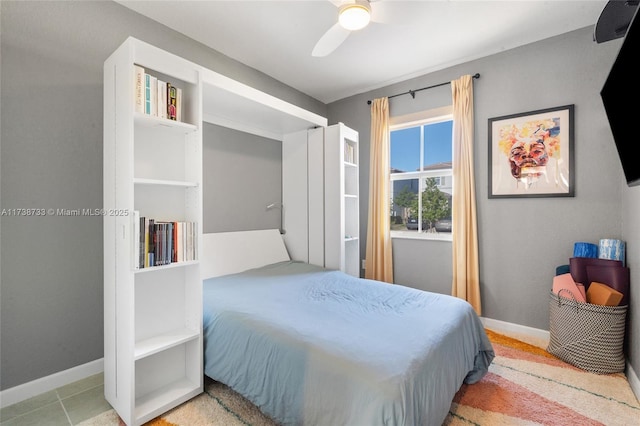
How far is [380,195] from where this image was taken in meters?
3.53

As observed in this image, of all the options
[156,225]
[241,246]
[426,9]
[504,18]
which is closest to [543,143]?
[504,18]

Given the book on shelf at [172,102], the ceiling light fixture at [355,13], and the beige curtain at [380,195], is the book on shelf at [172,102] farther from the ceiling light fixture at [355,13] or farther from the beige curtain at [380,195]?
the beige curtain at [380,195]

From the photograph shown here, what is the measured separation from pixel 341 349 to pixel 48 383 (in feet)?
6.35

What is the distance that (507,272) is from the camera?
284 cm

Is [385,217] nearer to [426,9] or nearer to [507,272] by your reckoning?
[507,272]

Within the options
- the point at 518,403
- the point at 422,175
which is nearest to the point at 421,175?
the point at 422,175

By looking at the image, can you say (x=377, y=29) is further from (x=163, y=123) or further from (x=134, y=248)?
(x=134, y=248)

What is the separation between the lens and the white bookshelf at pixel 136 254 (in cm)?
155

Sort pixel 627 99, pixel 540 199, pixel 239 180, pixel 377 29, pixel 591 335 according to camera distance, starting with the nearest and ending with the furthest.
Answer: pixel 627 99 < pixel 591 335 < pixel 377 29 < pixel 540 199 < pixel 239 180

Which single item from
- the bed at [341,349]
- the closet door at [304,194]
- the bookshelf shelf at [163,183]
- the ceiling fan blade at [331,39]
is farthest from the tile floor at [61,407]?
the ceiling fan blade at [331,39]

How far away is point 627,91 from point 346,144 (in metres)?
2.38

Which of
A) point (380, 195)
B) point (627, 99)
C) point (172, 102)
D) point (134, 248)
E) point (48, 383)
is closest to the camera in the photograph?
point (627, 99)

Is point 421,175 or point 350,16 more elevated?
point 350,16

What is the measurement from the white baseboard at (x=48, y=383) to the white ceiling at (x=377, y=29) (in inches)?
104
